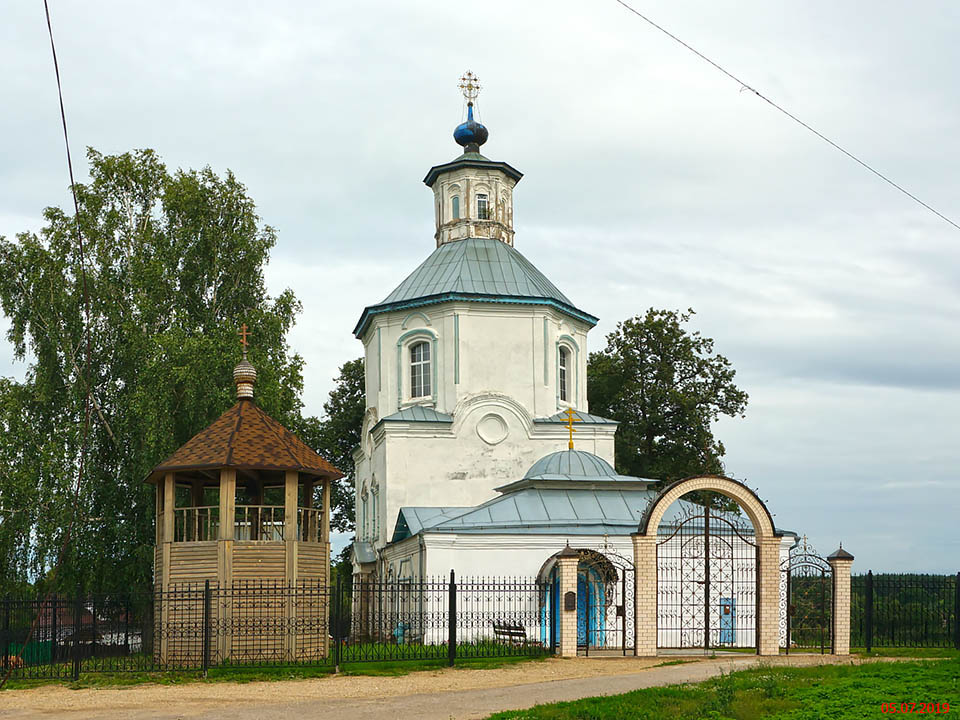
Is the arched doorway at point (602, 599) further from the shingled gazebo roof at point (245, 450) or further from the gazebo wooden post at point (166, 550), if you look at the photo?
the gazebo wooden post at point (166, 550)

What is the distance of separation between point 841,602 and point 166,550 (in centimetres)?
1234

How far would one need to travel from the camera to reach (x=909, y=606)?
24484 millimetres

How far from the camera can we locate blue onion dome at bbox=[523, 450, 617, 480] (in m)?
29.6

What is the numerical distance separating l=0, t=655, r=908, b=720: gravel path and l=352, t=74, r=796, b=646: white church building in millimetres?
10007

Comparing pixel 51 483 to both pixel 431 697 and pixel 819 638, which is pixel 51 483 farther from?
pixel 819 638

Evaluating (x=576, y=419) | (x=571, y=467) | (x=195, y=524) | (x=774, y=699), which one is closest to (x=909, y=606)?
(x=571, y=467)

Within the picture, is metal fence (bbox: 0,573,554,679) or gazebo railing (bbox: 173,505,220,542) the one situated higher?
gazebo railing (bbox: 173,505,220,542)

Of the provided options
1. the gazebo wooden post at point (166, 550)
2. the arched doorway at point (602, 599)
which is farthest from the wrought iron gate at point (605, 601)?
the gazebo wooden post at point (166, 550)

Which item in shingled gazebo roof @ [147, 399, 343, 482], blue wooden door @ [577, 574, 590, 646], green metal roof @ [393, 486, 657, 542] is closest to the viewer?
shingled gazebo roof @ [147, 399, 343, 482]

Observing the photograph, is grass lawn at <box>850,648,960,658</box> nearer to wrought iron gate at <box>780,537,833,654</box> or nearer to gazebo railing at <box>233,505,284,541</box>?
wrought iron gate at <box>780,537,833,654</box>

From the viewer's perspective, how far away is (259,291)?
1235 inches

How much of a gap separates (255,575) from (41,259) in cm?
1252

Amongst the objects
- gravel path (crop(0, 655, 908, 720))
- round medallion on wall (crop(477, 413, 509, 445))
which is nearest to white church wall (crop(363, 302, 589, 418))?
round medallion on wall (crop(477, 413, 509, 445))

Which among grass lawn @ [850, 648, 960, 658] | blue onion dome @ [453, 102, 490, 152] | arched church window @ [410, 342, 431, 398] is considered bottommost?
grass lawn @ [850, 648, 960, 658]
